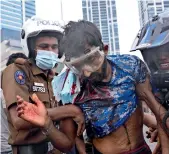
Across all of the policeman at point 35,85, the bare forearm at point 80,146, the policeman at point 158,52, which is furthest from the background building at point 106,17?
the policeman at point 158,52

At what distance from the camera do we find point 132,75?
174 centimetres

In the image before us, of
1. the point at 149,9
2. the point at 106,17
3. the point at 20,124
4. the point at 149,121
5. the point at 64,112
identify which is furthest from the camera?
the point at 106,17

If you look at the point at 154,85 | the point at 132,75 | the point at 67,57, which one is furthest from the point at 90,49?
the point at 154,85

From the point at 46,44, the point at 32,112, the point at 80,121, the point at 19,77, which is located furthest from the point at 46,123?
the point at 46,44

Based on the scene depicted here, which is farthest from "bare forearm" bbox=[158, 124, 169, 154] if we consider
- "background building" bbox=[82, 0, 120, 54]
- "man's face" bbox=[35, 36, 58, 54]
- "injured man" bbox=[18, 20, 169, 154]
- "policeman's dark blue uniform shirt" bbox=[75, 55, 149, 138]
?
"background building" bbox=[82, 0, 120, 54]

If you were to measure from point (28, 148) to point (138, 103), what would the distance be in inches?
34.4

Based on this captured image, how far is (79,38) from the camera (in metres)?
1.71

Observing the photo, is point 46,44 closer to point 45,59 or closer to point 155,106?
point 45,59

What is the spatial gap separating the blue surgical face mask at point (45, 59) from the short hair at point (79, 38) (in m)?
0.63

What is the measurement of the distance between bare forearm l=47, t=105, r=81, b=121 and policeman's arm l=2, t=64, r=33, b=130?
0.31 m

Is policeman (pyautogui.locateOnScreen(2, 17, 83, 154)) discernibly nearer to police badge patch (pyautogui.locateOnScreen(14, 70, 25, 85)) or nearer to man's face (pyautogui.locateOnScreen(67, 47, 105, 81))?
police badge patch (pyautogui.locateOnScreen(14, 70, 25, 85))

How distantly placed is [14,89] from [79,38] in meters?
0.65

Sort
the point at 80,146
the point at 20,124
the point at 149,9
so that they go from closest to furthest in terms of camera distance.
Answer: the point at 20,124, the point at 80,146, the point at 149,9

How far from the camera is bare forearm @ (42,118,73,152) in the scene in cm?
170
